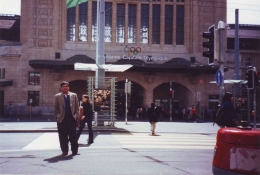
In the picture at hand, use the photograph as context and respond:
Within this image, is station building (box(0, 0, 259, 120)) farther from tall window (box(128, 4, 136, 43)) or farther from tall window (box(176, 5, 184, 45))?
tall window (box(176, 5, 184, 45))

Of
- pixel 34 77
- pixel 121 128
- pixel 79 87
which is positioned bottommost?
pixel 121 128

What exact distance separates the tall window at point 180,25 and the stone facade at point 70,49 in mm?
527

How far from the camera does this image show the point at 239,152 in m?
4.75

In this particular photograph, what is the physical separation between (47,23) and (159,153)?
3446cm

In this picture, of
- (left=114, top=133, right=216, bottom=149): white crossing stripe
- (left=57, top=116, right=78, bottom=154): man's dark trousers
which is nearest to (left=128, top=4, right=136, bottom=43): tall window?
(left=114, top=133, right=216, bottom=149): white crossing stripe

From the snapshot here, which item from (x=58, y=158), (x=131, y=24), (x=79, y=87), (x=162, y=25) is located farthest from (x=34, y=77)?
(x=58, y=158)

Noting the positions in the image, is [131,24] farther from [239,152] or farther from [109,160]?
[239,152]

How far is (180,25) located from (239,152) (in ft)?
133

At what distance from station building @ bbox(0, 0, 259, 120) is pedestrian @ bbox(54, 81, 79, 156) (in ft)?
100

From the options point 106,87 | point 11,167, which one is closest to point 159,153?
point 11,167

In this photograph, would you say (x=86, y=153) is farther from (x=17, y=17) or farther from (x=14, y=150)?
(x=17, y=17)

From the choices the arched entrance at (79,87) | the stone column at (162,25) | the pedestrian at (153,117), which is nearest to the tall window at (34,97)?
the arched entrance at (79,87)

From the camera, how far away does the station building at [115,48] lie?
41.8 m

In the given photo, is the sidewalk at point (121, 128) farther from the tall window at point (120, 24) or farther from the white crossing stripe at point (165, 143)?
the tall window at point (120, 24)
